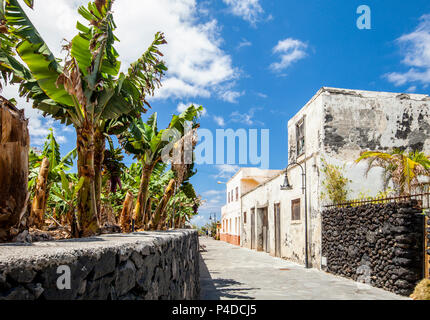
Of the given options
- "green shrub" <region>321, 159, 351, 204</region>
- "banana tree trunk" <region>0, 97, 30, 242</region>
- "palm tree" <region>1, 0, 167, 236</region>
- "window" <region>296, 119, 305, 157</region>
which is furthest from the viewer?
"window" <region>296, 119, 305, 157</region>

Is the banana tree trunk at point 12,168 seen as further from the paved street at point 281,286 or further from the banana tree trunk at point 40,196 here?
the paved street at point 281,286

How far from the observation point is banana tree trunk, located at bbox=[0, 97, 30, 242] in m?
3.03

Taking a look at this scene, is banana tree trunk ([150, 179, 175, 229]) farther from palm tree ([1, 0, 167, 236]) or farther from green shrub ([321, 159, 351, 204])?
green shrub ([321, 159, 351, 204])

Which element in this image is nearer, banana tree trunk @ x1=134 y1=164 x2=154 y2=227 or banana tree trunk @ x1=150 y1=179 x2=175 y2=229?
banana tree trunk @ x1=134 y1=164 x2=154 y2=227

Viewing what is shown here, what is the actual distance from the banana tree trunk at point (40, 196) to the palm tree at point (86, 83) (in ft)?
4.02

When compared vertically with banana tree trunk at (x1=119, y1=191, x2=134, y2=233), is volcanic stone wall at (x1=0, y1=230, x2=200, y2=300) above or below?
below

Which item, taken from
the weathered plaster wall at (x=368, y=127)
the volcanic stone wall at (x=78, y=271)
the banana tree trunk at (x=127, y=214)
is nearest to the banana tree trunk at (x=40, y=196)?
the banana tree trunk at (x=127, y=214)

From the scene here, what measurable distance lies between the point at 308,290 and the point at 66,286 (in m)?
9.40

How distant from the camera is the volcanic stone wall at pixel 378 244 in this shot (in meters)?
9.08

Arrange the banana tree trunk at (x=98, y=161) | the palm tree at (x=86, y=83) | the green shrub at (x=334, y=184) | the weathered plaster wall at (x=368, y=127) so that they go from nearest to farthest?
the palm tree at (x=86, y=83), the banana tree trunk at (x=98, y=161), the green shrub at (x=334, y=184), the weathered plaster wall at (x=368, y=127)

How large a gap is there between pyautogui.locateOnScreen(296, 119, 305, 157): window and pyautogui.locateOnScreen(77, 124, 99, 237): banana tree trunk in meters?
11.8

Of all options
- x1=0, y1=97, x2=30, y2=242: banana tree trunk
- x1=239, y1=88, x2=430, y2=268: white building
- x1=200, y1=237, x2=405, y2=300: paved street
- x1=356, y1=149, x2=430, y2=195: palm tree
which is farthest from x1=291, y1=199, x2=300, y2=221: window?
x1=0, y1=97, x2=30, y2=242: banana tree trunk

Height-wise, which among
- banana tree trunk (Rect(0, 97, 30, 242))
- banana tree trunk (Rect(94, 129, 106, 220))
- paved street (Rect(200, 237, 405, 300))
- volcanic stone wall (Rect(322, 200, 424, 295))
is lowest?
paved street (Rect(200, 237, 405, 300))
